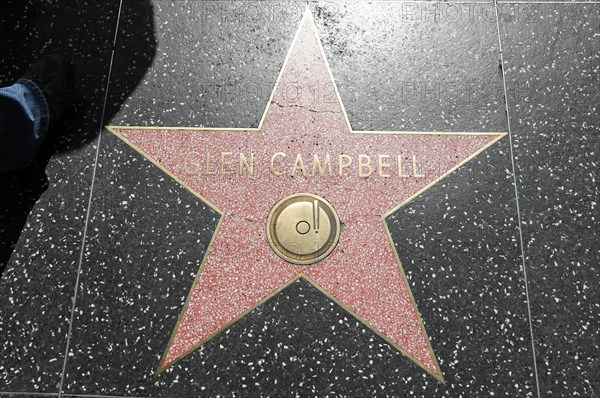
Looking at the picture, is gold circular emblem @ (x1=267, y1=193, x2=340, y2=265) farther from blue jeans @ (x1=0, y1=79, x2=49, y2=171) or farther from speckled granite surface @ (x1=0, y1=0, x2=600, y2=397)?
blue jeans @ (x1=0, y1=79, x2=49, y2=171)

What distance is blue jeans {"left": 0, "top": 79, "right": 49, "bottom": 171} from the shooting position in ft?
4.02

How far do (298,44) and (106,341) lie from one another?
40.1 inches

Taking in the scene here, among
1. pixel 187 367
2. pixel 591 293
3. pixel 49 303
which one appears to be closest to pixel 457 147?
pixel 591 293

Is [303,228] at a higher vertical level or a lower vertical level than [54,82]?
lower

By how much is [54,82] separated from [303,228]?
2.78 ft

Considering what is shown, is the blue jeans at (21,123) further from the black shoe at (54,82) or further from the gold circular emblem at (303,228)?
the gold circular emblem at (303,228)

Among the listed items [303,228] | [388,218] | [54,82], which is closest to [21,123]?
[54,82]

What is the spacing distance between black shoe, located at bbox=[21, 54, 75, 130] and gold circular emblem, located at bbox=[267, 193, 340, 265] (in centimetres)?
69

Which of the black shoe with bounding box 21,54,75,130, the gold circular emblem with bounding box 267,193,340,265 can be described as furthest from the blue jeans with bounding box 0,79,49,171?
the gold circular emblem with bounding box 267,193,340,265

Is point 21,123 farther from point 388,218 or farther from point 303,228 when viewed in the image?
point 388,218

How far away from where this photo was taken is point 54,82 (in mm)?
1342

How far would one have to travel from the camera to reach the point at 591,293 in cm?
124

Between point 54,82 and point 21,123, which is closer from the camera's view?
point 21,123

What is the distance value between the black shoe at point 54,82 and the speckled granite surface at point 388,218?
4cm
